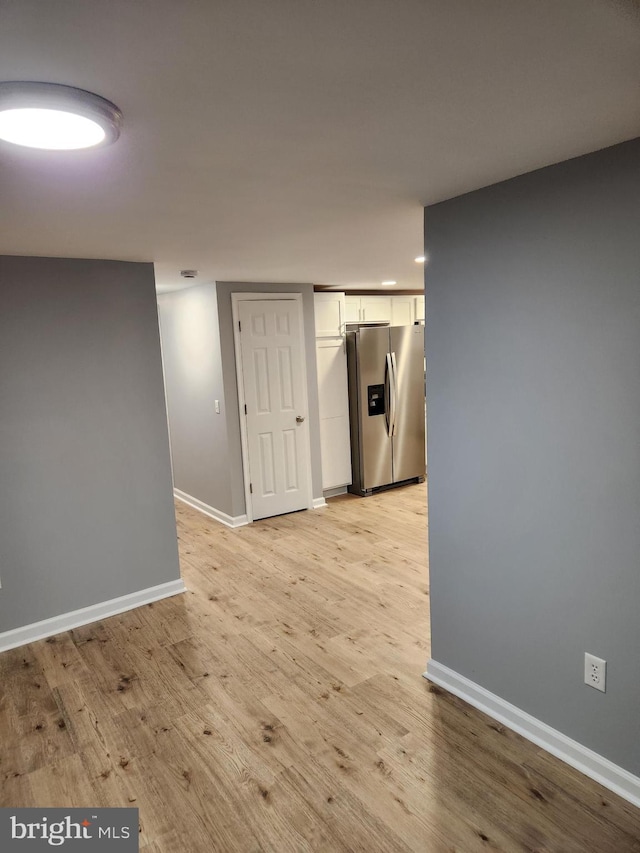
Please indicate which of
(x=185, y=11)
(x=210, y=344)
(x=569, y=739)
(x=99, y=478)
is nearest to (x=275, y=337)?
(x=210, y=344)

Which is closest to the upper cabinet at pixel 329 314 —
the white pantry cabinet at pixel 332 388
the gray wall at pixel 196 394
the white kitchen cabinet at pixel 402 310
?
the white pantry cabinet at pixel 332 388

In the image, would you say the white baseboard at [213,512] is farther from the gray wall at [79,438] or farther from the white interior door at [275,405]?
the gray wall at [79,438]

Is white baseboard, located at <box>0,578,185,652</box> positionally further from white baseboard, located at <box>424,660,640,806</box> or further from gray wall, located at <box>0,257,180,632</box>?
white baseboard, located at <box>424,660,640,806</box>

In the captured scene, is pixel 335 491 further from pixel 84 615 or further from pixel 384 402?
pixel 84 615

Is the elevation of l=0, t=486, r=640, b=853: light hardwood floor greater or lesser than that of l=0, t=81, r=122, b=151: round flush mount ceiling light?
lesser

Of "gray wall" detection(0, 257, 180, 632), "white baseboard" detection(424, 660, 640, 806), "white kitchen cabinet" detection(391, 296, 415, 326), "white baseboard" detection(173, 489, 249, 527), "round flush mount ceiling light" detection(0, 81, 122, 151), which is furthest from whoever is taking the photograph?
"white kitchen cabinet" detection(391, 296, 415, 326)

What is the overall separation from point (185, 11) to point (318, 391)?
15.2 ft

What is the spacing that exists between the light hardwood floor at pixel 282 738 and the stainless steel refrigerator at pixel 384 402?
214cm

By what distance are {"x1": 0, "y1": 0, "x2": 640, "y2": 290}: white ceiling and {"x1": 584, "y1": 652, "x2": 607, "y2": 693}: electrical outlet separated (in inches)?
68.1

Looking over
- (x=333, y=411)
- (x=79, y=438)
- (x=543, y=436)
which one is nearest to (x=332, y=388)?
(x=333, y=411)

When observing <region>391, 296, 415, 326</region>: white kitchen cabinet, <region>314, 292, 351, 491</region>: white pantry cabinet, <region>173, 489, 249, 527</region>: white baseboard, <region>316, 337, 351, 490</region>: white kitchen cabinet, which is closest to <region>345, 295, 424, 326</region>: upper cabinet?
<region>391, 296, 415, 326</region>: white kitchen cabinet

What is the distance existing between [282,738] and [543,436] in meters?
1.64

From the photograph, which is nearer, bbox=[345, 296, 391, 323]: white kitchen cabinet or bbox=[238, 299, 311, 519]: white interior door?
bbox=[238, 299, 311, 519]: white interior door

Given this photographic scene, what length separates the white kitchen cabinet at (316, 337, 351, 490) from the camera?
555 centimetres
